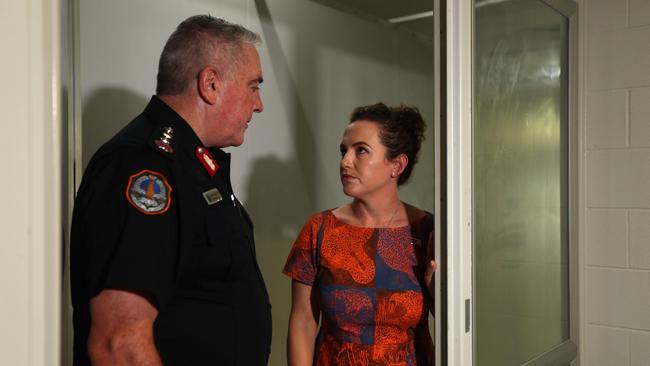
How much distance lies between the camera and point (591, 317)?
2146mm

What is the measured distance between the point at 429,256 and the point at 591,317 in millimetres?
943

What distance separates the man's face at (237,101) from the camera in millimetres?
1326

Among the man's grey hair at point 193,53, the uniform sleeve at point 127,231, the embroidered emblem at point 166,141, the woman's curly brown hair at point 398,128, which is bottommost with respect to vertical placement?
the uniform sleeve at point 127,231

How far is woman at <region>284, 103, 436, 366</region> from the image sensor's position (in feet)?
5.01

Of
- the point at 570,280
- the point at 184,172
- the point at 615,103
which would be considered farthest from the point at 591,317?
the point at 184,172

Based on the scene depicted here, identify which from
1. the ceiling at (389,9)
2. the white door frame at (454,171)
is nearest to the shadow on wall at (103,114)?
the white door frame at (454,171)

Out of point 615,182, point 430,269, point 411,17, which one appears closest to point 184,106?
point 430,269

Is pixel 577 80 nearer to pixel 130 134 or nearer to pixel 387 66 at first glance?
pixel 387 66

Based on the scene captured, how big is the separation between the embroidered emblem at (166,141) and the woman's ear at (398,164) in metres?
0.69

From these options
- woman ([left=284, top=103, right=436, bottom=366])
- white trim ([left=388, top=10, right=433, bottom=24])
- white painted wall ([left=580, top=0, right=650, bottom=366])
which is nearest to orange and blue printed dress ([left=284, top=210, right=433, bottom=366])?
woman ([left=284, top=103, right=436, bottom=366])

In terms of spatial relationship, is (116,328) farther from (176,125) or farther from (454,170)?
(454,170)

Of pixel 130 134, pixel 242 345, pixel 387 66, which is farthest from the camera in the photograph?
pixel 387 66
